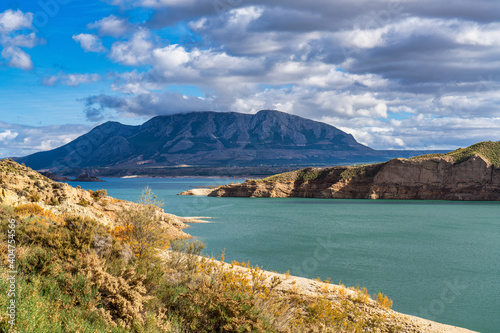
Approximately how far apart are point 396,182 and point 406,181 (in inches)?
85.6

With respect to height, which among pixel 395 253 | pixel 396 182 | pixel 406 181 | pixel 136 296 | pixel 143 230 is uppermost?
pixel 143 230

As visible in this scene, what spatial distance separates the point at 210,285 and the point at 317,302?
13.2ft

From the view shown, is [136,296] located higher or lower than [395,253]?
higher

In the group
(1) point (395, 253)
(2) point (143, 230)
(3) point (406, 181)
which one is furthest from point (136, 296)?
(3) point (406, 181)

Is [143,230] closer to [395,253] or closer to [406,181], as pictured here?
[395,253]

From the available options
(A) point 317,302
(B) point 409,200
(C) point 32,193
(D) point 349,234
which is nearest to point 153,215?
(A) point 317,302

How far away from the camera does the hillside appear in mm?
7039

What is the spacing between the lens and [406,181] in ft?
289

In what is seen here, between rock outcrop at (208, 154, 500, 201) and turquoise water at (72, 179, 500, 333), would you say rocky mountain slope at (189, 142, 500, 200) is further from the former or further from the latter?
turquoise water at (72, 179, 500, 333)

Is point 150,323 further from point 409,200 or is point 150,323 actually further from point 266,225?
point 409,200

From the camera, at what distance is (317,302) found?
1210 centimetres

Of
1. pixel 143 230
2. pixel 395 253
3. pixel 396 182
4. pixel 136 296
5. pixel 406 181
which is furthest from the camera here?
pixel 396 182

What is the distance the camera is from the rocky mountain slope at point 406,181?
8312cm

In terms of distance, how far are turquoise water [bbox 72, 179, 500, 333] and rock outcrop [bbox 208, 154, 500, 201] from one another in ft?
107
